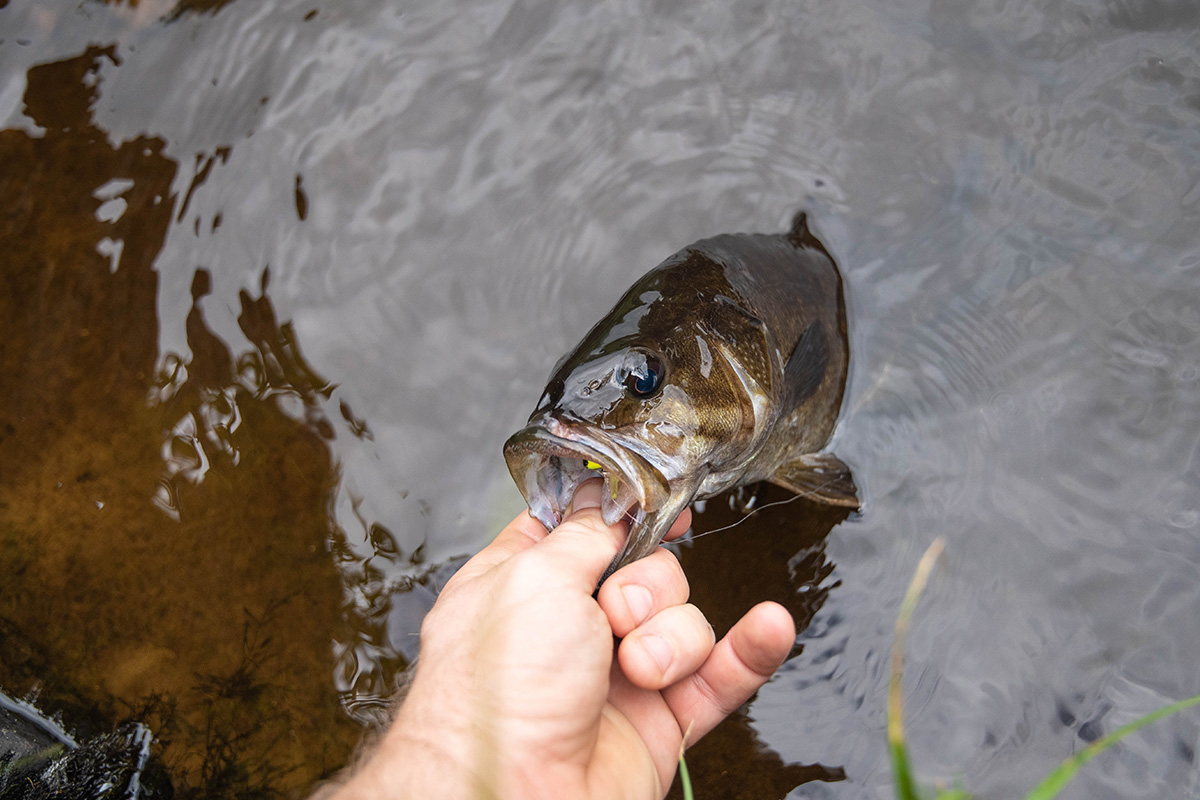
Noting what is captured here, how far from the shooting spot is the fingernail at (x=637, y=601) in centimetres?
209

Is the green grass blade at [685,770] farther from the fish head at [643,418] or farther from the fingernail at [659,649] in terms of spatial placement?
the fish head at [643,418]

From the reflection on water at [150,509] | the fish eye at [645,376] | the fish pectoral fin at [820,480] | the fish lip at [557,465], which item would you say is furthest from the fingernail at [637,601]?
the reflection on water at [150,509]

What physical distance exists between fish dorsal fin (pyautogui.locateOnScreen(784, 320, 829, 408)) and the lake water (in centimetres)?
48

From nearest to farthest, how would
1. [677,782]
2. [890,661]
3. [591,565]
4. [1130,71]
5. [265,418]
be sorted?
1. [591,565]
2. [677,782]
3. [890,661]
4. [265,418]
5. [1130,71]

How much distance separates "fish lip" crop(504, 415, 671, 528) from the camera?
7.18 ft

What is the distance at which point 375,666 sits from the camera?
3.18 meters

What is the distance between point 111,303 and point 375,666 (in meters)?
2.25

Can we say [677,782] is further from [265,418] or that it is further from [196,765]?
[265,418]

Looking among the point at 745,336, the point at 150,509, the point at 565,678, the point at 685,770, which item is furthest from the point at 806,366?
the point at 150,509

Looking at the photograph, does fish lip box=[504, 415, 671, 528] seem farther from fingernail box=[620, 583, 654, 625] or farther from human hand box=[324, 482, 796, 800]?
fingernail box=[620, 583, 654, 625]

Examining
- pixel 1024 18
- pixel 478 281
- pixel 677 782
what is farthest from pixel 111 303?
pixel 1024 18

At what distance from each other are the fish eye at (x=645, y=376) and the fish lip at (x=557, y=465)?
237 millimetres

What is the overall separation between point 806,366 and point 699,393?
875 millimetres

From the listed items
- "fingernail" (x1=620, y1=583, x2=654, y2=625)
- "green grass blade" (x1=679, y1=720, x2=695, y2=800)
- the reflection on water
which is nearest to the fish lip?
"fingernail" (x1=620, y1=583, x2=654, y2=625)
